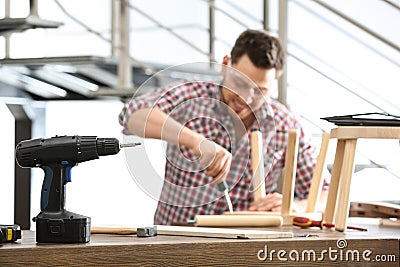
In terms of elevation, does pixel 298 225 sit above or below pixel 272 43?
below

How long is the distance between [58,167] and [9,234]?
124 millimetres

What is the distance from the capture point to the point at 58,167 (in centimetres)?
141

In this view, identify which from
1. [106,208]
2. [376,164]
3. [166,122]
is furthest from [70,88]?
[166,122]

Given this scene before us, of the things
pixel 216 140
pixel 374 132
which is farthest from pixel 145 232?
pixel 216 140

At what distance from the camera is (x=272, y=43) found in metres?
2.40

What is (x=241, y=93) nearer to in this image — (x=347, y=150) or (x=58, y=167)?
(x=347, y=150)

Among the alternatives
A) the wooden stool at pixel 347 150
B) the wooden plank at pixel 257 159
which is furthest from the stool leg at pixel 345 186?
the wooden plank at pixel 257 159

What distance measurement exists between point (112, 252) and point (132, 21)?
3690mm

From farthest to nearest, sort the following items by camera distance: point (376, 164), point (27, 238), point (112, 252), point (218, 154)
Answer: point (376, 164), point (218, 154), point (27, 238), point (112, 252)

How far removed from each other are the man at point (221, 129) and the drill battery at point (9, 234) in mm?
474

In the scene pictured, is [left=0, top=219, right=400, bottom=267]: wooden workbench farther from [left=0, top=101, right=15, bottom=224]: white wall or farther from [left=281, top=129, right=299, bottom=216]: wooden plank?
[left=0, top=101, right=15, bottom=224]: white wall

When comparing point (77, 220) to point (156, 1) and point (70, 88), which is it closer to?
point (70, 88)

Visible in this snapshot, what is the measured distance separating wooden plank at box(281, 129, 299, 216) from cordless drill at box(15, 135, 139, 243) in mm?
647

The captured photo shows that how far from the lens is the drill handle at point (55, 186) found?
141cm
